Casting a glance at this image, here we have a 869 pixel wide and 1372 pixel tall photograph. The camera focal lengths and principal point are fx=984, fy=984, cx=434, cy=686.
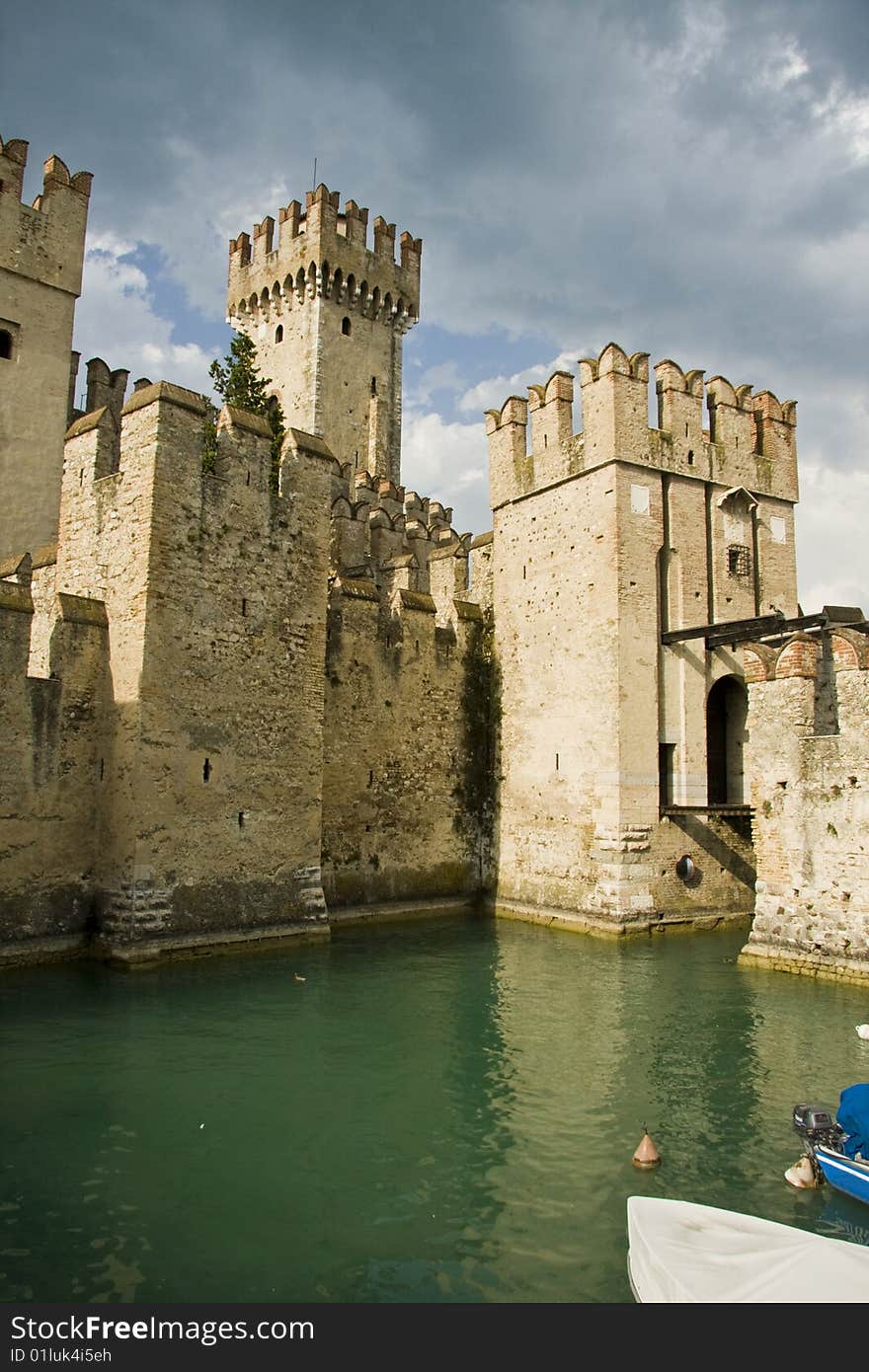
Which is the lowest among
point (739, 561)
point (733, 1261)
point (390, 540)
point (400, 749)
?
point (733, 1261)

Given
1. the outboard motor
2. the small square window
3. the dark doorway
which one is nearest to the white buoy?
the outboard motor

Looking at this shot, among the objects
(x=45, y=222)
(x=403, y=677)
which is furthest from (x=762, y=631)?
(x=45, y=222)

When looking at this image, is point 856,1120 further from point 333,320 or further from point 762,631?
point 333,320

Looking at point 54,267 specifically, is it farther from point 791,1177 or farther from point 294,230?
point 791,1177

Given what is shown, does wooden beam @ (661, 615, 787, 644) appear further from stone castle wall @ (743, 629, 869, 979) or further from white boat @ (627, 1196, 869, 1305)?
white boat @ (627, 1196, 869, 1305)

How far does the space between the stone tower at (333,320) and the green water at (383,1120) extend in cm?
→ 2888

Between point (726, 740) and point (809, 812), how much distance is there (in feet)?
19.8

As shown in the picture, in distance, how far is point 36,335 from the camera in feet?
74.6

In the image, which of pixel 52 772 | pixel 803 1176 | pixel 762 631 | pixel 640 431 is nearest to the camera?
pixel 803 1176

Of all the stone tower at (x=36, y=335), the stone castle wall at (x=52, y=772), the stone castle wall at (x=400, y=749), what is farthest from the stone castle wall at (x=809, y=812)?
the stone tower at (x=36, y=335)

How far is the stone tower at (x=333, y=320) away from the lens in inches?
1554

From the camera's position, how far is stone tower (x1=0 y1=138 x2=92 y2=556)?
72.5 ft

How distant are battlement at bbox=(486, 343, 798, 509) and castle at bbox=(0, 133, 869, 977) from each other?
6 cm

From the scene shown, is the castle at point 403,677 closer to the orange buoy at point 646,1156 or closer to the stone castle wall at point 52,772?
the stone castle wall at point 52,772
